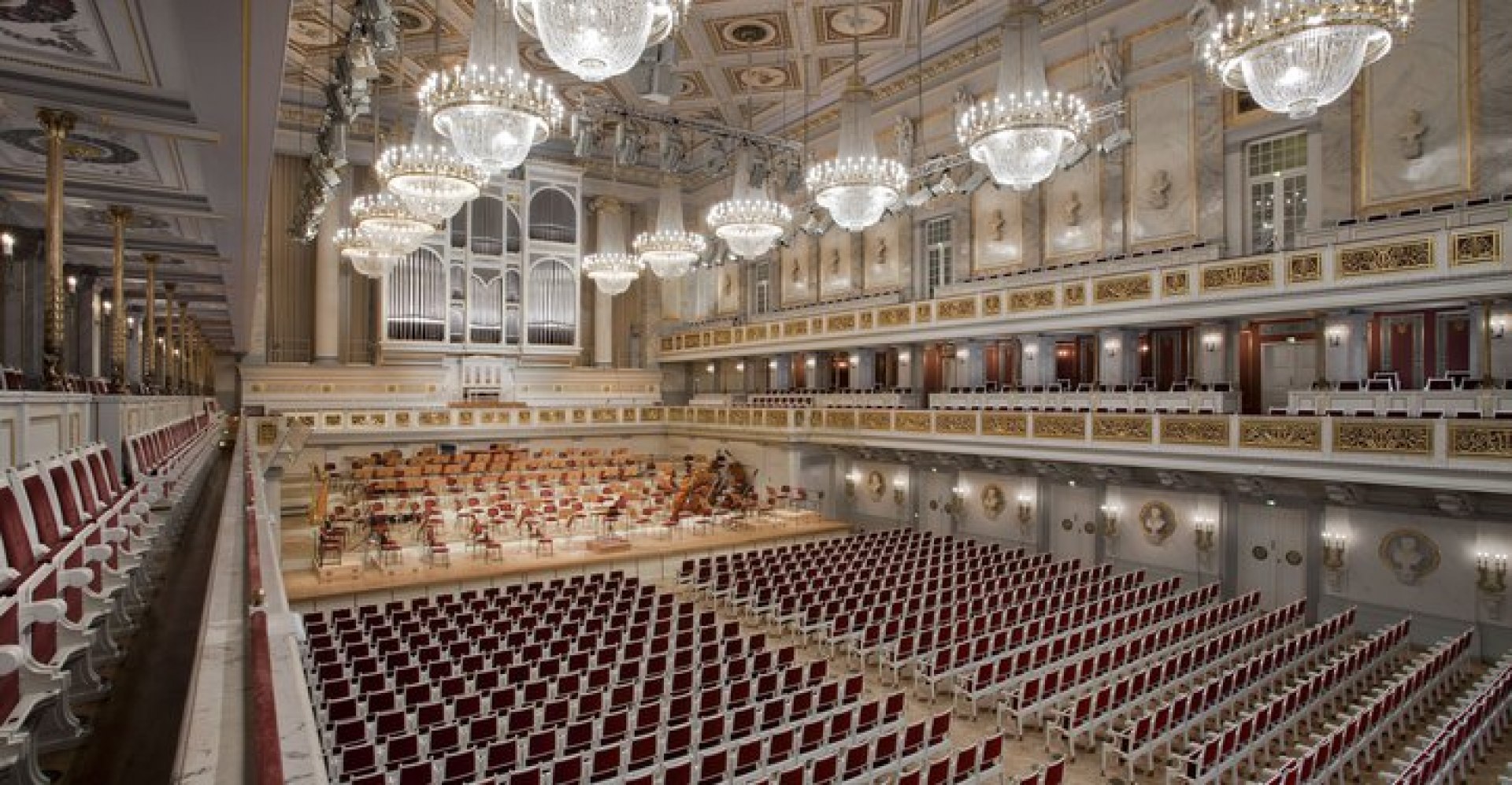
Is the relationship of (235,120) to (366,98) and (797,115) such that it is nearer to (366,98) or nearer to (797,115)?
(366,98)

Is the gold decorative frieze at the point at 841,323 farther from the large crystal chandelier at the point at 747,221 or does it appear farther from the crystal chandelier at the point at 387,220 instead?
the crystal chandelier at the point at 387,220

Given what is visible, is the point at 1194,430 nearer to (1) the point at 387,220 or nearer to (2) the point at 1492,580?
(2) the point at 1492,580

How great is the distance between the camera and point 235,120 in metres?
6.09

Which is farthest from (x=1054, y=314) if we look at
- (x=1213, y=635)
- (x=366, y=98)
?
(x=366, y=98)

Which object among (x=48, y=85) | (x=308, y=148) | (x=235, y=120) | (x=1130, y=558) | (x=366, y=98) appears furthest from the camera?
(x=308, y=148)

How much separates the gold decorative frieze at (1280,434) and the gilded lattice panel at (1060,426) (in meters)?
2.79

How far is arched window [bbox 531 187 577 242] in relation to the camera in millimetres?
27562

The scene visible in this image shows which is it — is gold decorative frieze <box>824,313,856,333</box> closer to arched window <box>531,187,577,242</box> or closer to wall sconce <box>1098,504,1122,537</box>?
wall sconce <box>1098,504,1122,537</box>

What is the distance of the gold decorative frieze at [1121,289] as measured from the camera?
593 inches

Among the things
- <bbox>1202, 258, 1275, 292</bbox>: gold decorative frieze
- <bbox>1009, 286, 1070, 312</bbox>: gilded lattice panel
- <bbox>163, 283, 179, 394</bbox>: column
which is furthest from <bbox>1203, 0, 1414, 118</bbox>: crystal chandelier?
<bbox>163, 283, 179, 394</bbox>: column

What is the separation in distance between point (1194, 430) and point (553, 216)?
2213 centimetres

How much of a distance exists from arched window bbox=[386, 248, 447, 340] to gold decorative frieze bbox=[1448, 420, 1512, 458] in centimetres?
2481

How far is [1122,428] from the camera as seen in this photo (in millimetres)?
13938

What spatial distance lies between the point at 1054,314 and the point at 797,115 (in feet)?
41.3
